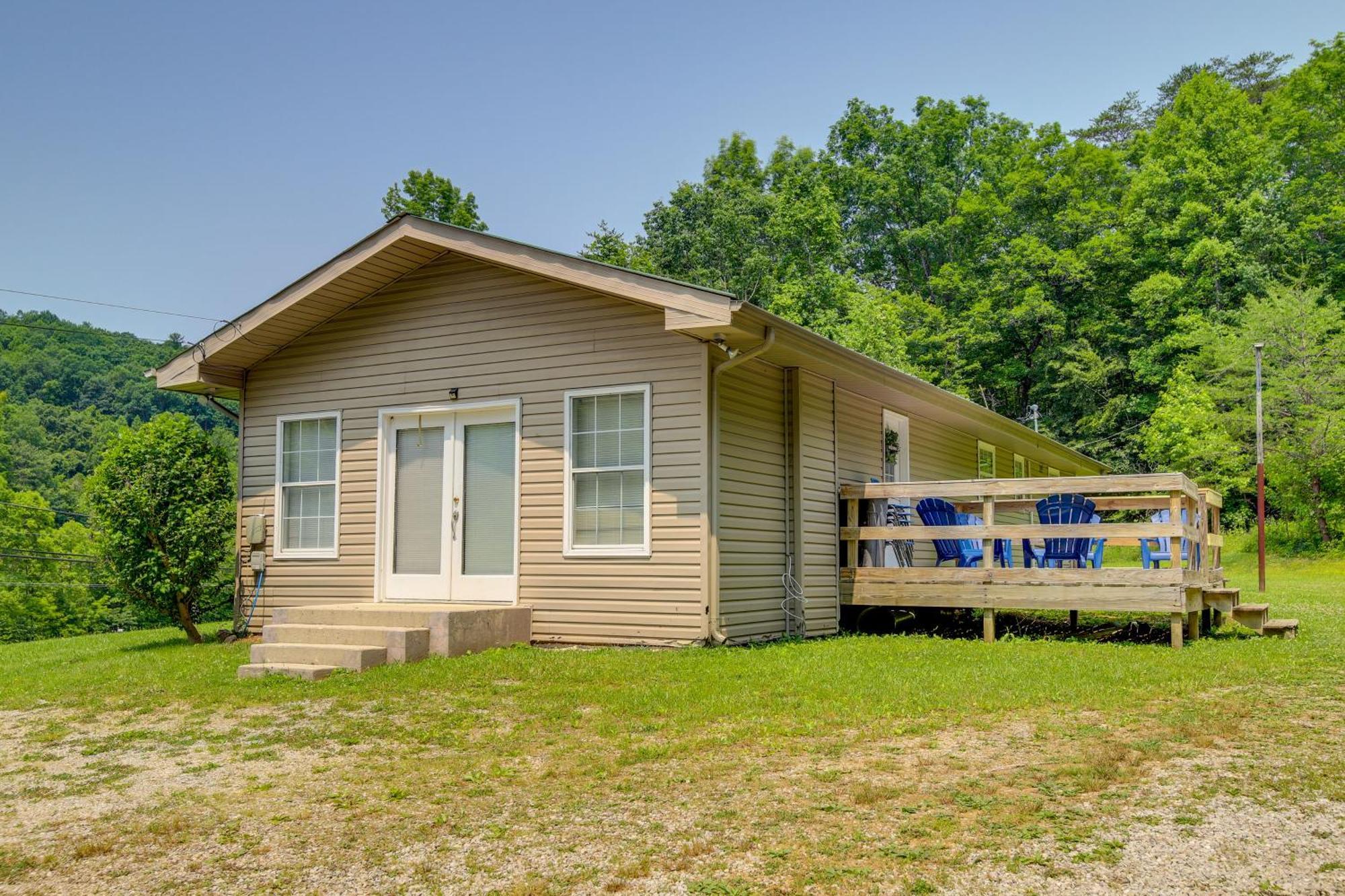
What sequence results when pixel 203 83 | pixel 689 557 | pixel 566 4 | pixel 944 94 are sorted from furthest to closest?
pixel 944 94 → pixel 203 83 → pixel 566 4 → pixel 689 557

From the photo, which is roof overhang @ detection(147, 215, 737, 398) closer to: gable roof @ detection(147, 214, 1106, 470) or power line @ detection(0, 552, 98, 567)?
gable roof @ detection(147, 214, 1106, 470)

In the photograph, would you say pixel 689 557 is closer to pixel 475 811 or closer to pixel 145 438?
pixel 475 811

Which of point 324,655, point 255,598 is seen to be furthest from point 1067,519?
point 255,598

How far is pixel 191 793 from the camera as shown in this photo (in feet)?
14.8

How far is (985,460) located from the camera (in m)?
16.8

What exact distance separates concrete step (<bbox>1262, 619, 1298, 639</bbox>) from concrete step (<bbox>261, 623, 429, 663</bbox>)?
755cm

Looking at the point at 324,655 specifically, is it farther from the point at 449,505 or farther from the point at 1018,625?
the point at 1018,625

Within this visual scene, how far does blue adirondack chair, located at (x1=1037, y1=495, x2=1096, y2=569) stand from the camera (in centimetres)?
966

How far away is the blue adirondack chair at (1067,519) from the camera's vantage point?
966cm

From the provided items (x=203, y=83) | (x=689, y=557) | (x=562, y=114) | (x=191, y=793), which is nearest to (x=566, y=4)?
(x=562, y=114)

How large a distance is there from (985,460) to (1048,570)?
25.6 ft

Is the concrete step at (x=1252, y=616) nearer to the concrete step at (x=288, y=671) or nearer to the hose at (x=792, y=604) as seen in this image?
the hose at (x=792, y=604)

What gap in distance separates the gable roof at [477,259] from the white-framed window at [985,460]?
453cm

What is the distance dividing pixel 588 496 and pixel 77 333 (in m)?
52.7
